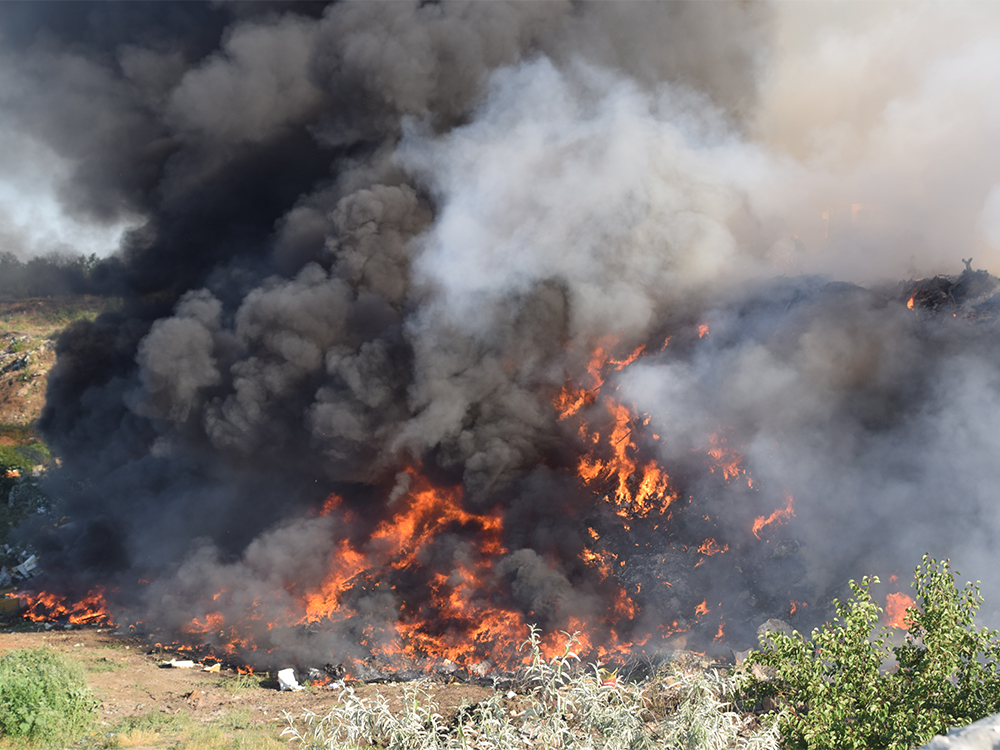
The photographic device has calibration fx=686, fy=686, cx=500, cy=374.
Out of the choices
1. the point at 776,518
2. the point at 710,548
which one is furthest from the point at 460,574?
the point at 776,518

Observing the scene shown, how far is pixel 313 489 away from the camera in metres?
28.3

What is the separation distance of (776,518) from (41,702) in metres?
19.4

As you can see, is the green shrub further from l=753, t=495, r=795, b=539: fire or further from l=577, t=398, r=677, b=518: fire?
l=753, t=495, r=795, b=539: fire

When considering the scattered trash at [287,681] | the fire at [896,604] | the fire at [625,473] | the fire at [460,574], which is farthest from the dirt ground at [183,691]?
the fire at [896,604]

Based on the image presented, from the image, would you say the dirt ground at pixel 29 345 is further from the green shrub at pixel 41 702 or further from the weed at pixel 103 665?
the green shrub at pixel 41 702

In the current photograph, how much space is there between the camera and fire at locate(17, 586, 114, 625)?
24.8 meters

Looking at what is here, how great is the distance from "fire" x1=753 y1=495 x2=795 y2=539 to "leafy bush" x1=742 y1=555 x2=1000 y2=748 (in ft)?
44.0

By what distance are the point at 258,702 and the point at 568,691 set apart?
12.9 m

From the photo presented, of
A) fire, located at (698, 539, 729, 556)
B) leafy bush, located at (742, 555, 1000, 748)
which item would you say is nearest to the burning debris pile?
fire, located at (698, 539, 729, 556)

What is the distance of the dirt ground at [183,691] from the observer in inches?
640

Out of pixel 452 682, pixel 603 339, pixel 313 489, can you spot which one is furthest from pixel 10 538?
pixel 603 339

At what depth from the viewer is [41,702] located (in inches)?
500

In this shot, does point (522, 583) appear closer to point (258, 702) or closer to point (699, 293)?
point (258, 702)

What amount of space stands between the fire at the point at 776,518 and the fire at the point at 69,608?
2249 centimetres
